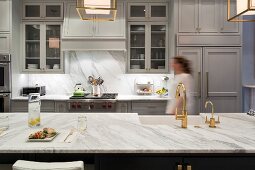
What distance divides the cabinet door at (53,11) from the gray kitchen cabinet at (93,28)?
248 millimetres

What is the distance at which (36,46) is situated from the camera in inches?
214

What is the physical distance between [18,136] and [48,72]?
11.1ft

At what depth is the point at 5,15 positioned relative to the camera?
493 cm

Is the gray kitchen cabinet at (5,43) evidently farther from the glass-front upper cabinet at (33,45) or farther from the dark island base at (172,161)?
the dark island base at (172,161)

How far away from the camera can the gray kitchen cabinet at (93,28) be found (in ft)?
16.9

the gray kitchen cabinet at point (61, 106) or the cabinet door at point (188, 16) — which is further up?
the cabinet door at point (188, 16)

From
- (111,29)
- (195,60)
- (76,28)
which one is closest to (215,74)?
(195,60)

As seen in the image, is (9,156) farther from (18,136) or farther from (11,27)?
(11,27)

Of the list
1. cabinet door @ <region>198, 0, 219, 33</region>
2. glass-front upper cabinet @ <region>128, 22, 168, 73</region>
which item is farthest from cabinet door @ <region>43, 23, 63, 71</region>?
cabinet door @ <region>198, 0, 219, 33</region>

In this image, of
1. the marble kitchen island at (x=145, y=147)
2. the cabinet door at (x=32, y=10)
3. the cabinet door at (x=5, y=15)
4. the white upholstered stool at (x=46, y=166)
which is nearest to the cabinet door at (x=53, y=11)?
the cabinet door at (x=32, y=10)

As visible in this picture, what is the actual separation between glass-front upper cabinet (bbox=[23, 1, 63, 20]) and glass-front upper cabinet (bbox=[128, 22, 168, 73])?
1373 millimetres

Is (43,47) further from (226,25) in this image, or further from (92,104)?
(226,25)

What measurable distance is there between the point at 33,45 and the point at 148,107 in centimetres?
248

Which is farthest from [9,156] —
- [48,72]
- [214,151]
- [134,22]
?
[134,22]
